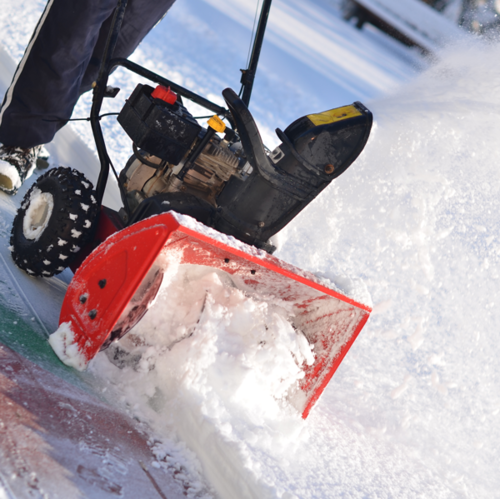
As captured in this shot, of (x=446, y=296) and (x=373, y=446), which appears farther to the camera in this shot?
(x=446, y=296)

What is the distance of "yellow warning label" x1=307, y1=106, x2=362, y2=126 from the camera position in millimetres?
1624

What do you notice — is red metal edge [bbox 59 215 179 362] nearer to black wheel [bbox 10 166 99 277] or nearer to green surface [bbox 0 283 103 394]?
green surface [bbox 0 283 103 394]

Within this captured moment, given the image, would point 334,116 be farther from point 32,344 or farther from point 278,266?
point 32,344

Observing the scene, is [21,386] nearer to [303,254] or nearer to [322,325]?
[322,325]

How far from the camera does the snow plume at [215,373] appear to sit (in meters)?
1.31

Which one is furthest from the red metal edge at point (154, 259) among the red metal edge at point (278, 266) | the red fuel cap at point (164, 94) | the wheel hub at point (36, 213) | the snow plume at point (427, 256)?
the snow plume at point (427, 256)

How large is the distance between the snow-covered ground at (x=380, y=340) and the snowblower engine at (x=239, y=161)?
261 millimetres

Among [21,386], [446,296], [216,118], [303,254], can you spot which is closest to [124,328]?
[21,386]

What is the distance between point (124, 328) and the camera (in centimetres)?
152

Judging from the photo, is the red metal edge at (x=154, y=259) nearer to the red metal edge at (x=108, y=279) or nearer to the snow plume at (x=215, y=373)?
the red metal edge at (x=108, y=279)

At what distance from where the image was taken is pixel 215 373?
153 cm

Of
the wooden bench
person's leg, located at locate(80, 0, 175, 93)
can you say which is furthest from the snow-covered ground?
the wooden bench

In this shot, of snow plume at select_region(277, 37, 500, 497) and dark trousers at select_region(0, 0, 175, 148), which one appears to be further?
snow plume at select_region(277, 37, 500, 497)

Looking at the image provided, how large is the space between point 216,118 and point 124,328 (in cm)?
74
